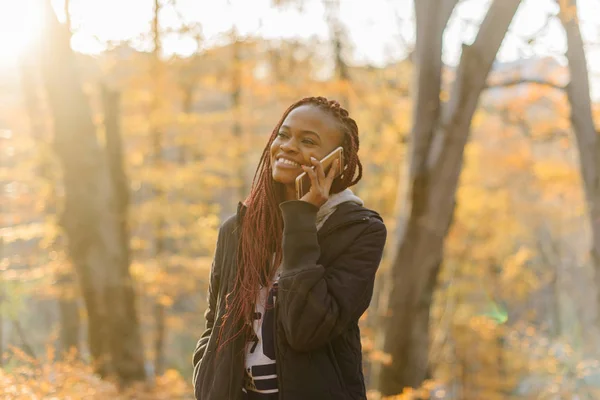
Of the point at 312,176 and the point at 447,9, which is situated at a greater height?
the point at 447,9

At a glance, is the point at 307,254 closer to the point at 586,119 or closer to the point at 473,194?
the point at 586,119

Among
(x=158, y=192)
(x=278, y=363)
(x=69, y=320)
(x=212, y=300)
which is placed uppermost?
(x=212, y=300)

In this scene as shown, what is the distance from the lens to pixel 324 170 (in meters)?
2.21

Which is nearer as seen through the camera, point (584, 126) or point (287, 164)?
point (287, 164)

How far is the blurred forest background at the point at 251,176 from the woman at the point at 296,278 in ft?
6.21

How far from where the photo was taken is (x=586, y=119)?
25.8 feet

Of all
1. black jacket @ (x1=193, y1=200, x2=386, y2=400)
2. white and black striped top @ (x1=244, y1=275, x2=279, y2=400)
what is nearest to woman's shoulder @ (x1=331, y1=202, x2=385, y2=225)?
black jacket @ (x1=193, y1=200, x2=386, y2=400)

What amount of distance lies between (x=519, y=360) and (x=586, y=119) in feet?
49.4

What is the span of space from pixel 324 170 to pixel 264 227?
0.98 ft

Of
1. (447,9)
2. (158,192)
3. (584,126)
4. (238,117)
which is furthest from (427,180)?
(158,192)

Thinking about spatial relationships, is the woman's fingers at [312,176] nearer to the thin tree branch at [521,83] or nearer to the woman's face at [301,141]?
the woman's face at [301,141]

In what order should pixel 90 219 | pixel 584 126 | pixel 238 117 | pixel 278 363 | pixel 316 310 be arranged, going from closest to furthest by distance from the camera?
pixel 316 310
pixel 278 363
pixel 90 219
pixel 584 126
pixel 238 117

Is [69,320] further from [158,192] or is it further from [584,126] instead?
[584,126]

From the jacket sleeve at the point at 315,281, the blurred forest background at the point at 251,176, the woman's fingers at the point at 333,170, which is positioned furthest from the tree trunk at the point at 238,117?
the jacket sleeve at the point at 315,281
